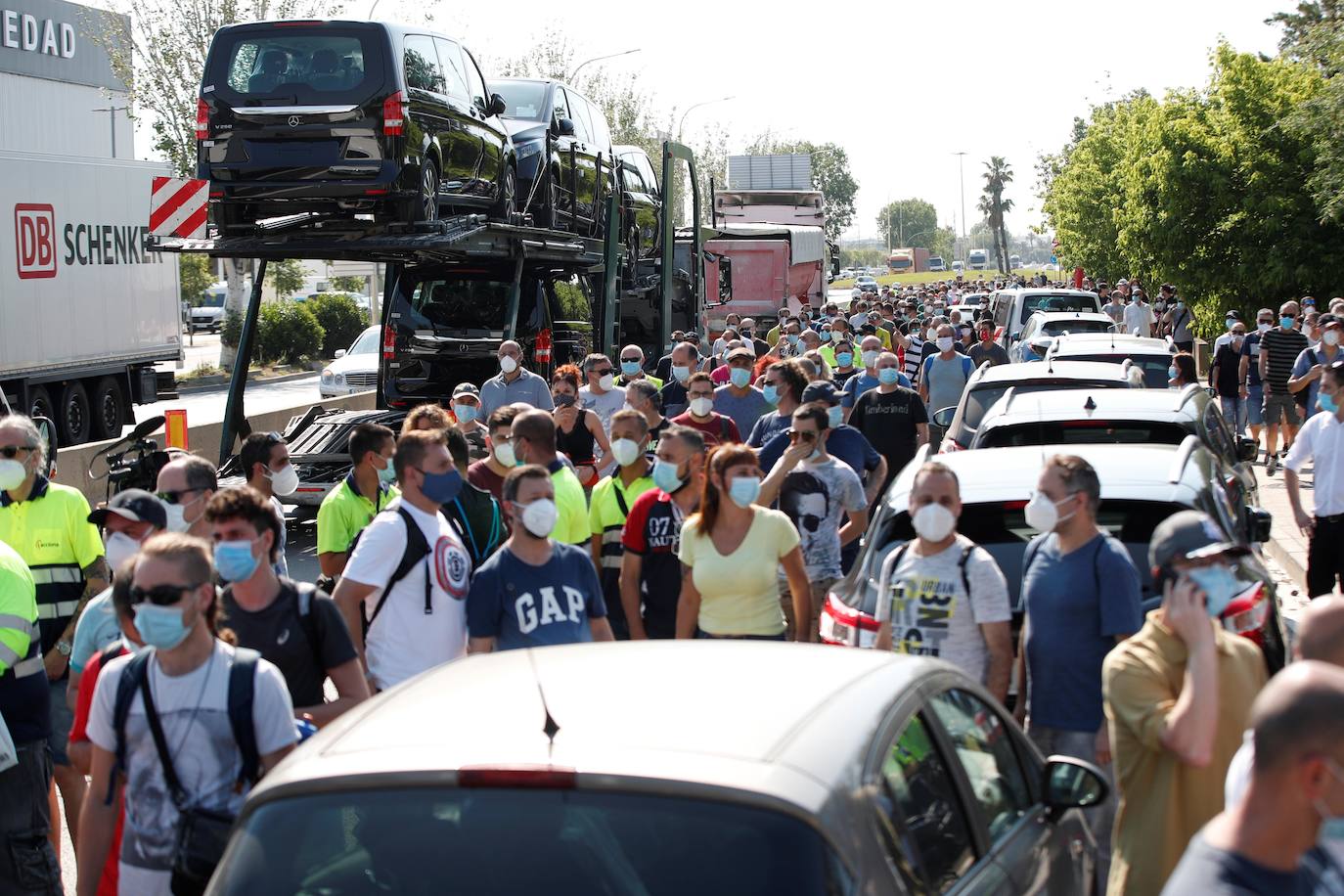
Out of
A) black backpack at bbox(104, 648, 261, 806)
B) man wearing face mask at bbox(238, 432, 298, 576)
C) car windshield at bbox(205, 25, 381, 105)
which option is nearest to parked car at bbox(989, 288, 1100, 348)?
car windshield at bbox(205, 25, 381, 105)

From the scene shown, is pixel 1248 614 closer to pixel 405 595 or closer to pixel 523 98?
pixel 405 595

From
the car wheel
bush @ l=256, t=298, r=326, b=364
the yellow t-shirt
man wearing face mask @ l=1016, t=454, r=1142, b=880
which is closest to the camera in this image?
man wearing face mask @ l=1016, t=454, r=1142, b=880

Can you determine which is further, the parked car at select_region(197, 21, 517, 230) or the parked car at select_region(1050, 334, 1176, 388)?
the parked car at select_region(1050, 334, 1176, 388)

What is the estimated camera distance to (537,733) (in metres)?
3.32

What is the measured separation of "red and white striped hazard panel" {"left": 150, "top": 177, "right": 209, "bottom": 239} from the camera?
14992 millimetres

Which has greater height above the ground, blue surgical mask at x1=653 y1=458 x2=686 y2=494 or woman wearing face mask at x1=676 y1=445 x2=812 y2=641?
blue surgical mask at x1=653 y1=458 x2=686 y2=494

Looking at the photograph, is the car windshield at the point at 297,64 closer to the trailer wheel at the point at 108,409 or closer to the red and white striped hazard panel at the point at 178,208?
the red and white striped hazard panel at the point at 178,208

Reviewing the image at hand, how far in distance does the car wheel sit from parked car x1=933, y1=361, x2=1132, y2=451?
21.3 ft

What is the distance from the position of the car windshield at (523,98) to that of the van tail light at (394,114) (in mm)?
4835

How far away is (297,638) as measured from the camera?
5.05 m

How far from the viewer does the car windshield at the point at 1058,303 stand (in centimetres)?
2752

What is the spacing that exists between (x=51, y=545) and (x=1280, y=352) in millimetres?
13739

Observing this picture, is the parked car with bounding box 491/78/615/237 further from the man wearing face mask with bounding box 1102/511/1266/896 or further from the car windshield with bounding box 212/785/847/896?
the car windshield with bounding box 212/785/847/896

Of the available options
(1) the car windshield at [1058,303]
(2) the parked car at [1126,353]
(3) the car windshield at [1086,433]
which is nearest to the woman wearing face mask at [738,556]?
(3) the car windshield at [1086,433]
